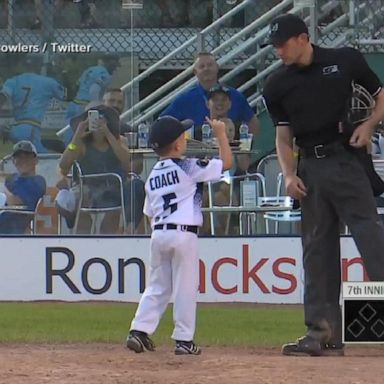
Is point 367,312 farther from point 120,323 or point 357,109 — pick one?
point 120,323

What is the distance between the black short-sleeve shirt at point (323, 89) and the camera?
7938 millimetres

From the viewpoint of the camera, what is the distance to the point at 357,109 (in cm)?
832

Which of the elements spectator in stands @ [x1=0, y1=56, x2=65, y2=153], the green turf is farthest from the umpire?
spectator in stands @ [x1=0, y1=56, x2=65, y2=153]

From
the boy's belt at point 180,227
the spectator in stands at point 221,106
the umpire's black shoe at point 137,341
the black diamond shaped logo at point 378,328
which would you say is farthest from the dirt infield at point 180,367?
the spectator in stands at point 221,106

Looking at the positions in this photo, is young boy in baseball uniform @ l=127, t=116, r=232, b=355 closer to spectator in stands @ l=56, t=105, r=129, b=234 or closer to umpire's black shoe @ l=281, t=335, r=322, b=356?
umpire's black shoe @ l=281, t=335, r=322, b=356

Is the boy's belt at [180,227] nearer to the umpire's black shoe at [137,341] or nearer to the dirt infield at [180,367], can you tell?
the umpire's black shoe at [137,341]

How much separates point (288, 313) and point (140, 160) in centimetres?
236

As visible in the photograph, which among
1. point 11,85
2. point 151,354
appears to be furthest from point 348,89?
point 11,85

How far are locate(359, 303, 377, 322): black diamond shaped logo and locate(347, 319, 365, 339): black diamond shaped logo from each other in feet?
0.18

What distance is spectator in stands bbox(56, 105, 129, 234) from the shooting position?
12922mm

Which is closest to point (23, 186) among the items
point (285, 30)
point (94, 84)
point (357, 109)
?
point (94, 84)

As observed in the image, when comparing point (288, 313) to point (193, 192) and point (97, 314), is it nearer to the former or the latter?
point (97, 314)

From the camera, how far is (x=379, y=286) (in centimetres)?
776
